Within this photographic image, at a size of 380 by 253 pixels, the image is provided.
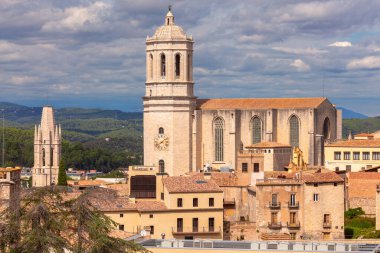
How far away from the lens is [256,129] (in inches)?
3952

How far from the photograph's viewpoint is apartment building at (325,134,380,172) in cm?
9081

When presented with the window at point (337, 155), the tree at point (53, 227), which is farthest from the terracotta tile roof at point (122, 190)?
the tree at point (53, 227)

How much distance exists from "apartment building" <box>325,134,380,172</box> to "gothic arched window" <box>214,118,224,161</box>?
11.2m

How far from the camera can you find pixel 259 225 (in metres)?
61.0

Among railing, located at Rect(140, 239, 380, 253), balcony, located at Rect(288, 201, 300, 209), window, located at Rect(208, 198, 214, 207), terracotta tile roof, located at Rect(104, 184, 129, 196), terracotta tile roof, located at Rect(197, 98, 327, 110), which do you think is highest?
terracotta tile roof, located at Rect(197, 98, 327, 110)

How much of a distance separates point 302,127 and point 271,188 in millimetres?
37464

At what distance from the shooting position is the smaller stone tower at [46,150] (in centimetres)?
12594

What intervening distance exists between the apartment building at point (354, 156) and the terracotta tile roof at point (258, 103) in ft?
25.1

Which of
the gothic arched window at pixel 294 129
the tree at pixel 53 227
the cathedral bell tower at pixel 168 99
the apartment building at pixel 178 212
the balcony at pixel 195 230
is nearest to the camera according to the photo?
the tree at pixel 53 227

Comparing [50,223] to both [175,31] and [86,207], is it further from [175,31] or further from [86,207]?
[175,31]

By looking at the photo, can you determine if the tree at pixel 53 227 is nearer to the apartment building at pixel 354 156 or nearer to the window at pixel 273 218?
the window at pixel 273 218

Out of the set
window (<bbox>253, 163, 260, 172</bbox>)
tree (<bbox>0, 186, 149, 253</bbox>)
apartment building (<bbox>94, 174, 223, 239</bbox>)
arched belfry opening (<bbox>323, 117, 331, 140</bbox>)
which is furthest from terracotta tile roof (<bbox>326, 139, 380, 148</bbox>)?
tree (<bbox>0, 186, 149, 253</bbox>)

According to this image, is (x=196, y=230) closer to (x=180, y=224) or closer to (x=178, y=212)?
(x=180, y=224)

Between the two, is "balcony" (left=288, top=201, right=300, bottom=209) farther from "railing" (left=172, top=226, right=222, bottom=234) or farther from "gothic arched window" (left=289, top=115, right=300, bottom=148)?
"gothic arched window" (left=289, top=115, right=300, bottom=148)
